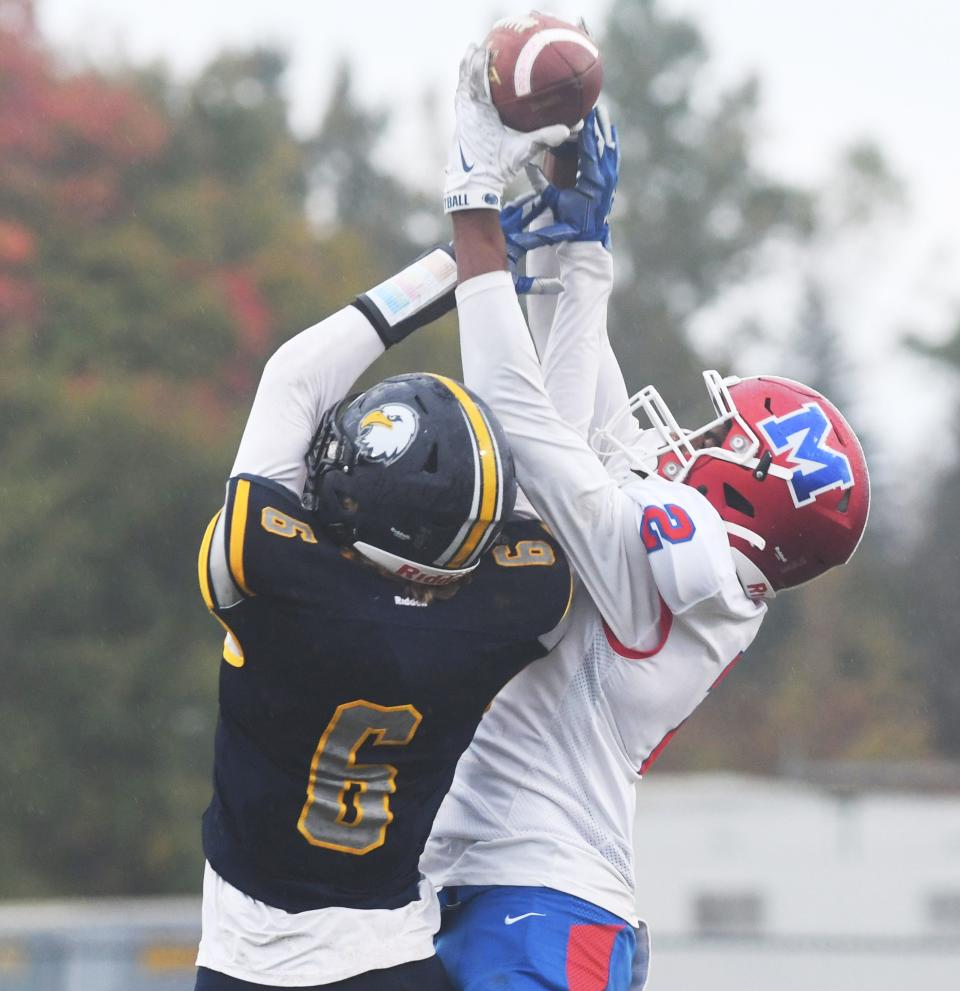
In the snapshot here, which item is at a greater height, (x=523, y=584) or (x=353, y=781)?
(x=523, y=584)

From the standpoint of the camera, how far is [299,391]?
384 cm

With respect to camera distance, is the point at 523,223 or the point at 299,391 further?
the point at 523,223

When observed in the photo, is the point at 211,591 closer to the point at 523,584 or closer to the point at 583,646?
the point at 523,584

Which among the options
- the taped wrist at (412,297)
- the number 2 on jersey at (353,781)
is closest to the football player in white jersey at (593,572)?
the taped wrist at (412,297)

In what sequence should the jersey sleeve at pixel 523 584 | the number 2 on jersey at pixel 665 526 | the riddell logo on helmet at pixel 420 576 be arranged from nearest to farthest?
the riddell logo on helmet at pixel 420 576, the jersey sleeve at pixel 523 584, the number 2 on jersey at pixel 665 526

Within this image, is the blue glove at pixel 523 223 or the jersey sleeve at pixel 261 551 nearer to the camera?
the jersey sleeve at pixel 261 551

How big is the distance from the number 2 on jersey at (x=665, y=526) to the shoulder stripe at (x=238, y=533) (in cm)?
90

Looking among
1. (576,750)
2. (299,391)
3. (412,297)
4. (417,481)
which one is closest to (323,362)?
(299,391)

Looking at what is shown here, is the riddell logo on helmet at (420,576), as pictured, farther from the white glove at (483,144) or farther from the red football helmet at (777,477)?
the white glove at (483,144)

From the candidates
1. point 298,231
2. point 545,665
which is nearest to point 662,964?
point 545,665

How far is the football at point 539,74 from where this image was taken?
3908 millimetres


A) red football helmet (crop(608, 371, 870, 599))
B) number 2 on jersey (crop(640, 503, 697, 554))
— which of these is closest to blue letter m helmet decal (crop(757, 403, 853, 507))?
red football helmet (crop(608, 371, 870, 599))

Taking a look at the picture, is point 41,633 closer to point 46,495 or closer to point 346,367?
point 46,495

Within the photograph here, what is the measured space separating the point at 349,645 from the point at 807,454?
1230 millimetres
